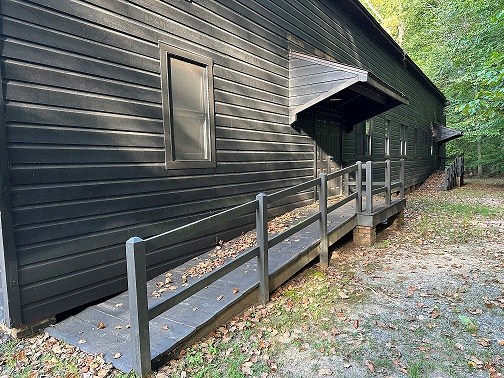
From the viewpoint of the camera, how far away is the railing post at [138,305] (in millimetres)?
2393

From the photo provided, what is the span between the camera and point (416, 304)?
13.1 ft

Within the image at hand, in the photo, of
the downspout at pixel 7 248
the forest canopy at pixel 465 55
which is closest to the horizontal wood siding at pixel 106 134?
the downspout at pixel 7 248

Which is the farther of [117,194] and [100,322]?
[117,194]

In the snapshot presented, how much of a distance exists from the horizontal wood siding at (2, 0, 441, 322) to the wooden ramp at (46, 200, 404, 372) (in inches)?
10.0

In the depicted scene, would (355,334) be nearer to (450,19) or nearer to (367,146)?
(367,146)

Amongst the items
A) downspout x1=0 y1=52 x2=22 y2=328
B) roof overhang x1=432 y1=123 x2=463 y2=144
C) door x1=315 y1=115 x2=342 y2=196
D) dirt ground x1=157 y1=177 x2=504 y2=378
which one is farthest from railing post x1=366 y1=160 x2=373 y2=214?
roof overhang x1=432 y1=123 x2=463 y2=144

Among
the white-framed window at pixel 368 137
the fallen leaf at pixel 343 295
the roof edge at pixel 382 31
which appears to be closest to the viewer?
the fallen leaf at pixel 343 295

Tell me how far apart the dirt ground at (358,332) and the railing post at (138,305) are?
0.60 ft

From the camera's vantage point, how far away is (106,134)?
3.66 meters

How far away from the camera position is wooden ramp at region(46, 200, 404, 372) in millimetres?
2795

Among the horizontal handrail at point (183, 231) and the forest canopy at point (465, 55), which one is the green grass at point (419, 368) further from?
the forest canopy at point (465, 55)

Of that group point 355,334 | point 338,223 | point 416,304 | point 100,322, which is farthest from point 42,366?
point 338,223

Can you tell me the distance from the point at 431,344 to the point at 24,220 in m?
3.88

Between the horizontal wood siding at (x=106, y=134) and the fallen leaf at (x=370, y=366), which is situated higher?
the horizontal wood siding at (x=106, y=134)
